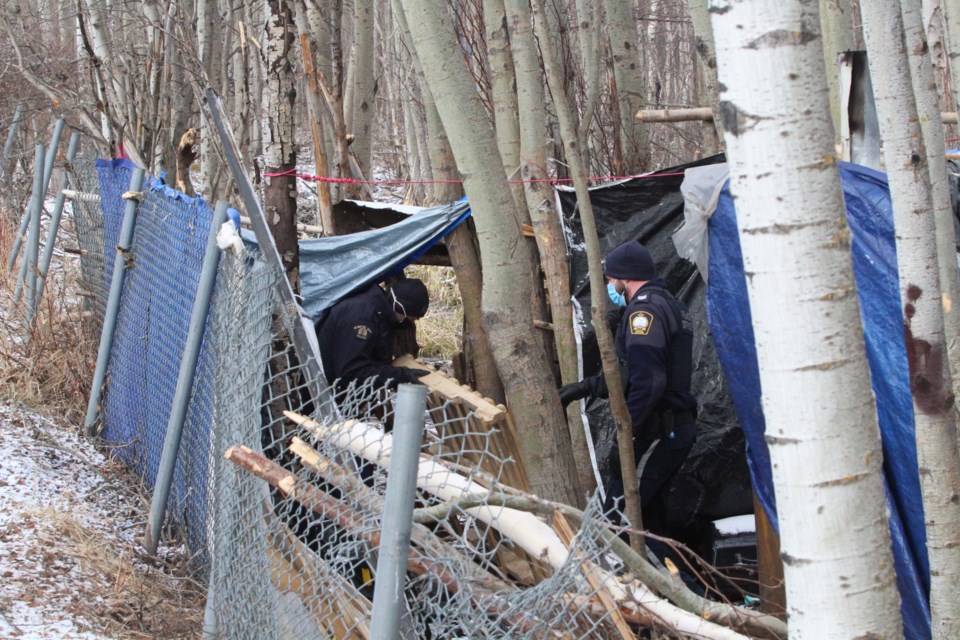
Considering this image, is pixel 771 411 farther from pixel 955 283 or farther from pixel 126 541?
pixel 126 541

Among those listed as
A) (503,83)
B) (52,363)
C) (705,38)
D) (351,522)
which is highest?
(705,38)

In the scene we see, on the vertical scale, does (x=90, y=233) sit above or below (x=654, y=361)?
above

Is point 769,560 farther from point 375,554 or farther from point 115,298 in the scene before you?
point 115,298

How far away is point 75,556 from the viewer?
3895 mm

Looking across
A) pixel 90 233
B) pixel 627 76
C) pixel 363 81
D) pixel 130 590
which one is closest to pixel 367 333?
pixel 130 590

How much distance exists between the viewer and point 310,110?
601cm

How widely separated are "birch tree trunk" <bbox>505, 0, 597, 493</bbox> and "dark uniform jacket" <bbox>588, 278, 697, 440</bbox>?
317mm

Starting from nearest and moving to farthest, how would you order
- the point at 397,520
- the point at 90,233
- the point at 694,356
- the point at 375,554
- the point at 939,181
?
the point at 397,520 → the point at 375,554 → the point at 939,181 → the point at 694,356 → the point at 90,233

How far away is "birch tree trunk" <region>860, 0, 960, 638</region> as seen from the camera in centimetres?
249

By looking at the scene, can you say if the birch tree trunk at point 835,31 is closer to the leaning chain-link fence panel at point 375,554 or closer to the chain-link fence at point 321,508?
the chain-link fence at point 321,508

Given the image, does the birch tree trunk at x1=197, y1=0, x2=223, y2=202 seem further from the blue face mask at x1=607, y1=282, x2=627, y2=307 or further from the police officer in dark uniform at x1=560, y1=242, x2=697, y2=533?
the police officer in dark uniform at x1=560, y1=242, x2=697, y2=533

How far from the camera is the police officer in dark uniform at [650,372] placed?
501 centimetres

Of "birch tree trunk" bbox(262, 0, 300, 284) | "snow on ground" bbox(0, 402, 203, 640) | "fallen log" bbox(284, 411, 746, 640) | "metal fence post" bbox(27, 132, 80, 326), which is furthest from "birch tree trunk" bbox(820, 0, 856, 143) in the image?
"metal fence post" bbox(27, 132, 80, 326)

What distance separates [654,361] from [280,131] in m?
2.21
